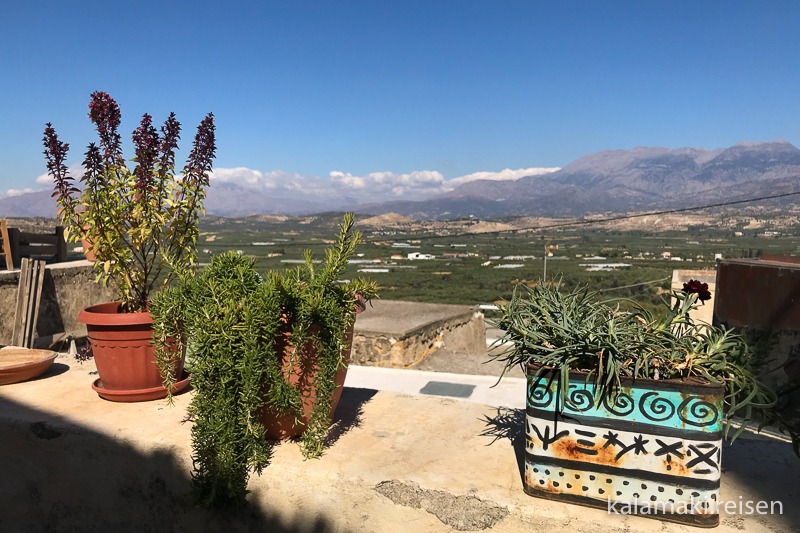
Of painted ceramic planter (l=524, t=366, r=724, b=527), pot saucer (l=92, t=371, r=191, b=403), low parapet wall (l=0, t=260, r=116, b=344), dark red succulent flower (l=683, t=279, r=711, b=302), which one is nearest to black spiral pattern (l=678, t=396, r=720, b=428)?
painted ceramic planter (l=524, t=366, r=724, b=527)

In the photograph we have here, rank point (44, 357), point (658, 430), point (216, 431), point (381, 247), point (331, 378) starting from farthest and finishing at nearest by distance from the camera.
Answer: point (381, 247), point (44, 357), point (331, 378), point (216, 431), point (658, 430)

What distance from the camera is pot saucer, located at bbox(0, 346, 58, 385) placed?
4.00 meters

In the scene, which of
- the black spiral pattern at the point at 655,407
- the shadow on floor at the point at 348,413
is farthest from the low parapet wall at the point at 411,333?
the black spiral pattern at the point at 655,407

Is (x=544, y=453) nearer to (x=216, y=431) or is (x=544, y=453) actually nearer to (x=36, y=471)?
(x=216, y=431)

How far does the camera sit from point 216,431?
2.51 m

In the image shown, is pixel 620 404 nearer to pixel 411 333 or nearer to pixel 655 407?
pixel 655 407

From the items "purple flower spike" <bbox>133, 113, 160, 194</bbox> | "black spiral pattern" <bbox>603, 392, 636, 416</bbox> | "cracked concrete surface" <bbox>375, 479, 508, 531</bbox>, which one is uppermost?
"purple flower spike" <bbox>133, 113, 160, 194</bbox>

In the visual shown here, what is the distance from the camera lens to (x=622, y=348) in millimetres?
2225

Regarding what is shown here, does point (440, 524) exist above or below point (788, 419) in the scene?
below

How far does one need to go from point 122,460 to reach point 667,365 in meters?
2.69

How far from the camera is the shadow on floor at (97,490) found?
102 inches

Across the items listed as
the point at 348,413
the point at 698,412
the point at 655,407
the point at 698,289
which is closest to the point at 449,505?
the point at 655,407

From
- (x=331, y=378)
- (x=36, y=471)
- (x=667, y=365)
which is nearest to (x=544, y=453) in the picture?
(x=667, y=365)

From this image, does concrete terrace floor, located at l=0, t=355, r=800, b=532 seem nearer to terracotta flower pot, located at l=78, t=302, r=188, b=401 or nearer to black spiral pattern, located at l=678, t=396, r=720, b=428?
Result: terracotta flower pot, located at l=78, t=302, r=188, b=401
